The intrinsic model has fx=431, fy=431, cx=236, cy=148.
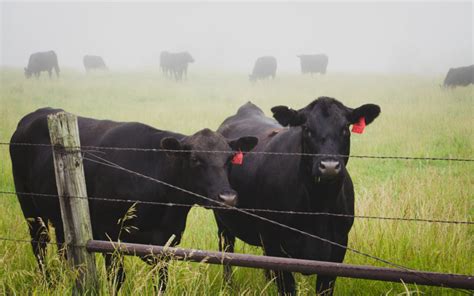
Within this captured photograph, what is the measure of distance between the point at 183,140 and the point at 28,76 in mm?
35549

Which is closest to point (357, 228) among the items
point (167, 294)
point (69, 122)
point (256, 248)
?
point (256, 248)

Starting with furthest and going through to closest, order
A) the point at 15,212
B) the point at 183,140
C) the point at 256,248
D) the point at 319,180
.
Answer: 1. the point at 15,212
2. the point at 256,248
3. the point at 183,140
4. the point at 319,180

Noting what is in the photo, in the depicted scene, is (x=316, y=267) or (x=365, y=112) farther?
(x=365, y=112)

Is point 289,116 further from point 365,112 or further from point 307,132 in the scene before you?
point 365,112

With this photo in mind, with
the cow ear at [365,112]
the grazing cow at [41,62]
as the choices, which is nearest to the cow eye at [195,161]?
the cow ear at [365,112]

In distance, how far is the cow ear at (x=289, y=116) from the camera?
407 cm

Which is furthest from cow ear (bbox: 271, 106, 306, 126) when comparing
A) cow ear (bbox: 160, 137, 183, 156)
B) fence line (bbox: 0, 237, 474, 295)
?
fence line (bbox: 0, 237, 474, 295)

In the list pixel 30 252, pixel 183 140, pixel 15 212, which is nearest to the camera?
pixel 183 140

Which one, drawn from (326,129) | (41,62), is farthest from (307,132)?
(41,62)

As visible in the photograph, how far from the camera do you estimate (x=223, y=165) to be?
4.12 metres

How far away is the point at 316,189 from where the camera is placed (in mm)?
3982

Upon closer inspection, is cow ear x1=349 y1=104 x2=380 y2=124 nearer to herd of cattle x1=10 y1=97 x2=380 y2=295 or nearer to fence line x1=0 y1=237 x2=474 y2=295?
herd of cattle x1=10 y1=97 x2=380 y2=295

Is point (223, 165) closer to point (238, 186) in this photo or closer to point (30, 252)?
point (238, 186)

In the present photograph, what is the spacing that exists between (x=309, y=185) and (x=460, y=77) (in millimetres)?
28050
